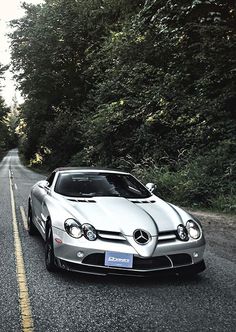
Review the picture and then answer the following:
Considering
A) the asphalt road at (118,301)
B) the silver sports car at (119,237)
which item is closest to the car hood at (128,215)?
the silver sports car at (119,237)

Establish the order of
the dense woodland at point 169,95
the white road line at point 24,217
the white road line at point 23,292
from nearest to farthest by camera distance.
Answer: the white road line at point 23,292 < the white road line at point 24,217 < the dense woodland at point 169,95

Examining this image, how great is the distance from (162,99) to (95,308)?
12418mm

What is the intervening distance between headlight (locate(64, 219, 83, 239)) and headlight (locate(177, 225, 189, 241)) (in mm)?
1230

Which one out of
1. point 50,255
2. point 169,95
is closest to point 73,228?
point 50,255

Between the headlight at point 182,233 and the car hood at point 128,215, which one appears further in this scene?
the headlight at point 182,233

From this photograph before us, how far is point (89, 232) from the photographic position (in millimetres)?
4758

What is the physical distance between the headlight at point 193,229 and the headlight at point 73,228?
1413 mm

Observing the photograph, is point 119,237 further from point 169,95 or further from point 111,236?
point 169,95

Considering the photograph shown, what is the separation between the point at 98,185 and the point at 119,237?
72.6 inches

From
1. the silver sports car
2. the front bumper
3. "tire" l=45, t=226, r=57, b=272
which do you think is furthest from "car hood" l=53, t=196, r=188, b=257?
"tire" l=45, t=226, r=57, b=272

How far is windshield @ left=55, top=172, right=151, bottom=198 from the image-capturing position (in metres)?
6.18

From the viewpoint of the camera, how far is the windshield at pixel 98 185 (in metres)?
6.18

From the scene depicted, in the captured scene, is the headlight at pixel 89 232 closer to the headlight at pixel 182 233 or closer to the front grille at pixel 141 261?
Result: the front grille at pixel 141 261

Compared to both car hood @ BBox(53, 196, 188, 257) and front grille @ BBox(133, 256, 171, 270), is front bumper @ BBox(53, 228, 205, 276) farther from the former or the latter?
car hood @ BBox(53, 196, 188, 257)
